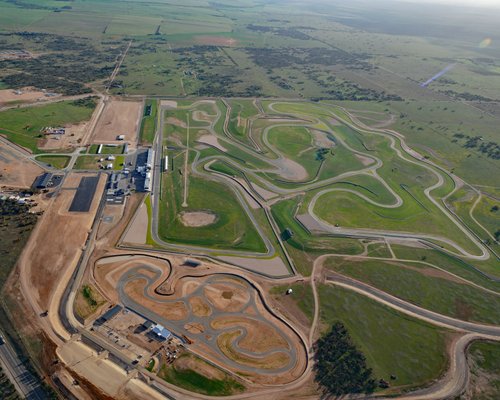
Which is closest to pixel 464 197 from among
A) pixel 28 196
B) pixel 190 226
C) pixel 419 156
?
pixel 419 156

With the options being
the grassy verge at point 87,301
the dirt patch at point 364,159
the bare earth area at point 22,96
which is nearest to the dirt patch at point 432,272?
the dirt patch at point 364,159

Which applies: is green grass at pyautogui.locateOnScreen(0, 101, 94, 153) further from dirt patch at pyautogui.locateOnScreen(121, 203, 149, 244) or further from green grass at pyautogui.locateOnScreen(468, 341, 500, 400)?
green grass at pyautogui.locateOnScreen(468, 341, 500, 400)

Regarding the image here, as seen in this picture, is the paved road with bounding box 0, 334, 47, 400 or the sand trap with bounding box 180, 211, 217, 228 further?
the sand trap with bounding box 180, 211, 217, 228

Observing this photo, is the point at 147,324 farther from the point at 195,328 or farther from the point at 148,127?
the point at 148,127

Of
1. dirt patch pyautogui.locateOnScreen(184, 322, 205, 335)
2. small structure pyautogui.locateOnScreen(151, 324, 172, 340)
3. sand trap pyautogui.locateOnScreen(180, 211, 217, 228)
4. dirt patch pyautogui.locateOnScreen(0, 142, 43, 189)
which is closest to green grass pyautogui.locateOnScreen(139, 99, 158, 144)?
dirt patch pyautogui.locateOnScreen(0, 142, 43, 189)

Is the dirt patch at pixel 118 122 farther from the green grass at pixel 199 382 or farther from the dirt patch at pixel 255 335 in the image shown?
the green grass at pixel 199 382

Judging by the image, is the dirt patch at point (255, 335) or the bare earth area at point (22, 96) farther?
the bare earth area at point (22, 96)

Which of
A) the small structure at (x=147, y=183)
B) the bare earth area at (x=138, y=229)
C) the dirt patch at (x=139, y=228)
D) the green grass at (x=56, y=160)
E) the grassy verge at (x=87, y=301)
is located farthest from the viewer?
the green grass at (x=56, y=160)

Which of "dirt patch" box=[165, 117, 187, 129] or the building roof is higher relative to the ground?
"dirt patch" box=[165, 117, 187, 129]
